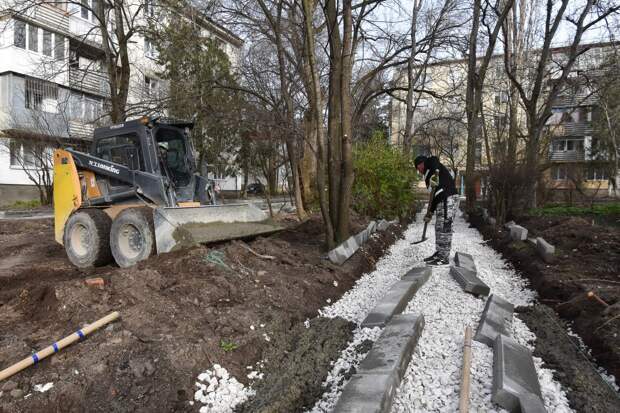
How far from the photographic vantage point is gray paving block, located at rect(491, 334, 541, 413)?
2.73m

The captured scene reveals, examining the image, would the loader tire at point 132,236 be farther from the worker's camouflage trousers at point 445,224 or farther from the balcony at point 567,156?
the balcony at point 567,156

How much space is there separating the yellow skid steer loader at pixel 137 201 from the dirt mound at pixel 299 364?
2.45 metres

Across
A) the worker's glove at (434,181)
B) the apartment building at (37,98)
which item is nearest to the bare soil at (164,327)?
the worker's glove at (434,181)

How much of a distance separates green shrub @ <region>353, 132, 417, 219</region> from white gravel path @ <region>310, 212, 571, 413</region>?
493 cm

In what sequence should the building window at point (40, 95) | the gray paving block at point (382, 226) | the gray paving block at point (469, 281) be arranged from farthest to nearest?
the building window at point (40, 95), the gray paving block at point (382, 226), the gray paving block at point (469, 281)

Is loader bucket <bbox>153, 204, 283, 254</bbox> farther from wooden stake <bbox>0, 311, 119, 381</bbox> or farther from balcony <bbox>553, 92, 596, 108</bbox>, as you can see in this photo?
balcony <bbox>553, 92, 596, 108</bbox>

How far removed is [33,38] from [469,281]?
2283 centimetres

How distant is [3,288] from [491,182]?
11633 mm

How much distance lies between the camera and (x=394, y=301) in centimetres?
461

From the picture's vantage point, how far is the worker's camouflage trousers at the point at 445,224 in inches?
274

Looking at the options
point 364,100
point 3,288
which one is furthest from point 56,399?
point 364,100

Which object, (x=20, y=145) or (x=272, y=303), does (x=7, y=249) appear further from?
(x=20, y=145)

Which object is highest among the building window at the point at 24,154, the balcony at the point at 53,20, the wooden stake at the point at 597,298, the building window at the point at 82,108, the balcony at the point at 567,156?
the balcony at the point at 53,20

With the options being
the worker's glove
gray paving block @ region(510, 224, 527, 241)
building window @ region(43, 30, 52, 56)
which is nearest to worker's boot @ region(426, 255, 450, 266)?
the worker's glove
